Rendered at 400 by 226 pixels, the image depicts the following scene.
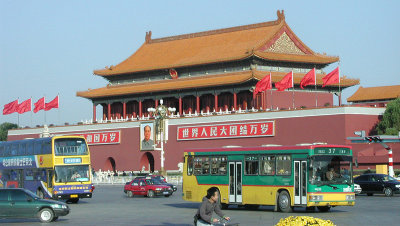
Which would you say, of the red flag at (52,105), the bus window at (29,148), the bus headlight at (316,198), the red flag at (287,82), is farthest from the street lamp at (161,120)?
the bus headlight at (316,198)

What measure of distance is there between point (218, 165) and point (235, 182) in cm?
103

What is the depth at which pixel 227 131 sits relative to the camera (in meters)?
63.0

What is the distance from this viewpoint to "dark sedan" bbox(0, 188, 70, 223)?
2414 centimetres

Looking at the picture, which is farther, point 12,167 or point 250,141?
point 250,141

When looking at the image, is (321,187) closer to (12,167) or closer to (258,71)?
(12,167)

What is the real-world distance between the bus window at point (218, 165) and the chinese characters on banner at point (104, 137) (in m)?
44.4

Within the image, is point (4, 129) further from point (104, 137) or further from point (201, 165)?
point (201, 165)

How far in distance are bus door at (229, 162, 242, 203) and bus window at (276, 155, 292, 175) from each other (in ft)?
5.95

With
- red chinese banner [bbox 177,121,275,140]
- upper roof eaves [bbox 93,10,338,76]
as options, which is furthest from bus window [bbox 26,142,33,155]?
upper roof eaves [bbox 93,10,338,76]

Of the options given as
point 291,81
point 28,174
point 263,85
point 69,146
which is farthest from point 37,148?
point 263,85

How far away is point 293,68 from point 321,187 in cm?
4321

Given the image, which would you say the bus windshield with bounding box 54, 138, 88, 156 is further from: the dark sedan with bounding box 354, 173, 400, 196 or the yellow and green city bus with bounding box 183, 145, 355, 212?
the dark sedan with bounding box 354, 173, 400, 196

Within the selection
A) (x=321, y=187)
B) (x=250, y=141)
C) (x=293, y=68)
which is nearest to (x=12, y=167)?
(x=321, y=187)

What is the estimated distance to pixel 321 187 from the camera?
83.1 ft
